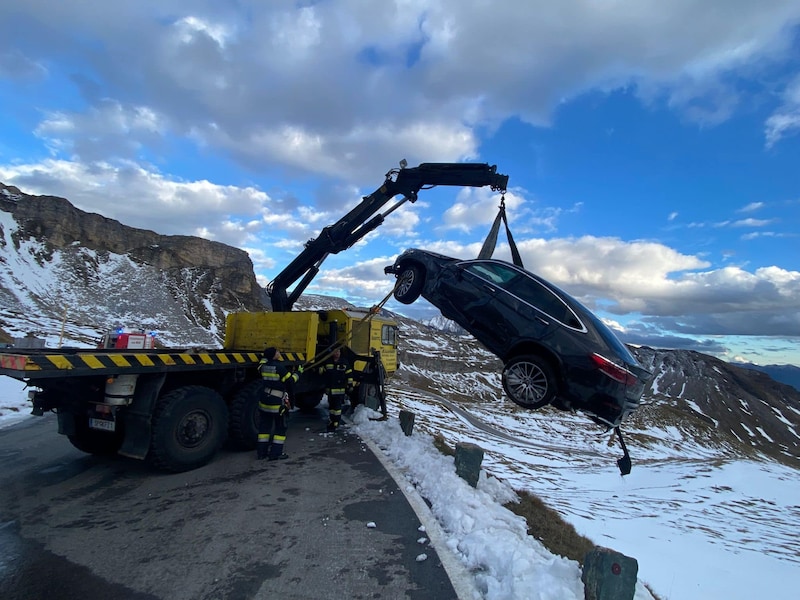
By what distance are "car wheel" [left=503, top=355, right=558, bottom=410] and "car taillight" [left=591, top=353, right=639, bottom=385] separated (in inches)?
22.0

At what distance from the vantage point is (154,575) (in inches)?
132

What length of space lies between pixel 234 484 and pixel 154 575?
2.19 meters

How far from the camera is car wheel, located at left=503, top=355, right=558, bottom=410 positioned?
5641 millimetres

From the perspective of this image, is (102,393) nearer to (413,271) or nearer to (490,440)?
(413,271)

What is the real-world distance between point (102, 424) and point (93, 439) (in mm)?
1022

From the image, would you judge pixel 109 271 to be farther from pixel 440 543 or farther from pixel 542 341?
pixel 440 543

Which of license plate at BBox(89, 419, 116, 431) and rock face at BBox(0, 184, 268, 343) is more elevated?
rock face at BBox(0, 184, 268, 343)

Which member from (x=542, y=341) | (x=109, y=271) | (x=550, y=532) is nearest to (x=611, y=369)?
(x=542, y=341)

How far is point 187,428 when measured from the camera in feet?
20.0

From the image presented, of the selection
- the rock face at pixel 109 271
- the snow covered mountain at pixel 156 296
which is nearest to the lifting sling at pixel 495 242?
the snow covered mountain at pixel 156 296

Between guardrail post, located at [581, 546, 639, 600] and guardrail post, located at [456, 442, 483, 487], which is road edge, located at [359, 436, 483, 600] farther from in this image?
guardrail post, located at [581, 546, 639, 600]

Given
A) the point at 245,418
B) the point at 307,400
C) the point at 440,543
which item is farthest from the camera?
the point at 307,400

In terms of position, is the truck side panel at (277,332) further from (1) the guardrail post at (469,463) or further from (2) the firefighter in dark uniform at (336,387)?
(1) the guardrail post at (469,463)

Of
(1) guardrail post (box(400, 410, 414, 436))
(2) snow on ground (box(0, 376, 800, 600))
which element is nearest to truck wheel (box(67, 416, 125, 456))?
(2) snow on ground (box(0, 376, 800, 600))
